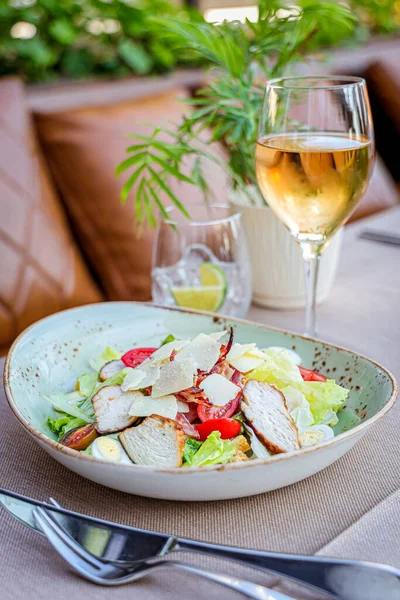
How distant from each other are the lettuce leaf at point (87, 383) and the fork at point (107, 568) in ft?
0.77

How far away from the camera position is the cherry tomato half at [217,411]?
2.23ft

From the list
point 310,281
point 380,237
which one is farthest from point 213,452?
point 380,237

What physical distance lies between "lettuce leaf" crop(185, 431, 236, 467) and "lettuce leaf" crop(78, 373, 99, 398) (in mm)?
209

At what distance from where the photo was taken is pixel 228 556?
53 cm

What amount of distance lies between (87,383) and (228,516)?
11.0 inches

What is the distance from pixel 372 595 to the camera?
51 cm

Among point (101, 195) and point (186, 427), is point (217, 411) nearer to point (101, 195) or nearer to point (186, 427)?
point (186, 427)

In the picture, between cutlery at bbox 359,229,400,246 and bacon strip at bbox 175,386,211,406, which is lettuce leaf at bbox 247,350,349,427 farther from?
cutlery at bbox 359,229,400,246

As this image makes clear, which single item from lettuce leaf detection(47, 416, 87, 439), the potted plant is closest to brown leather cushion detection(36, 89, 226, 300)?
the potted plant

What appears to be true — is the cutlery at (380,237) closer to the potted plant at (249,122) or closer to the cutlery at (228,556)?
the potted plant at (249,122)

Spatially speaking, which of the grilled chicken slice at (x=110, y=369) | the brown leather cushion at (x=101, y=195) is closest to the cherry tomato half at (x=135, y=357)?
the grilled chicken slice at (x=110, y=369)

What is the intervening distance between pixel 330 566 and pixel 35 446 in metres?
0.38

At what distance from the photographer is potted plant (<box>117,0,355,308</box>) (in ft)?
3.62

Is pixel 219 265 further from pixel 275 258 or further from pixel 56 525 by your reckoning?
pixel 56 525
